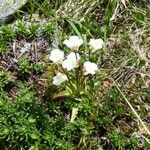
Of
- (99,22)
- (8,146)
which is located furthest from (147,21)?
(8,146)

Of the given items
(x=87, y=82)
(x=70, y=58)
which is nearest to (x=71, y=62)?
(x=70, y=58)

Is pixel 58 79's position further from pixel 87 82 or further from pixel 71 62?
pixel 87 82

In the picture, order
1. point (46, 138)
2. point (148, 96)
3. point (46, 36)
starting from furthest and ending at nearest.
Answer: point (46, 36) < point (148, 96) < point (46, 138)

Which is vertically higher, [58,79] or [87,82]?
[58,79]

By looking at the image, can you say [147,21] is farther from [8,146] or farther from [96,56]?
[8,146]

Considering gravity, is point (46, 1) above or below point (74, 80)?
above

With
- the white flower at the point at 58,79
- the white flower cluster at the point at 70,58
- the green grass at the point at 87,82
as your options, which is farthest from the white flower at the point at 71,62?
the green grass at the point at 87,82

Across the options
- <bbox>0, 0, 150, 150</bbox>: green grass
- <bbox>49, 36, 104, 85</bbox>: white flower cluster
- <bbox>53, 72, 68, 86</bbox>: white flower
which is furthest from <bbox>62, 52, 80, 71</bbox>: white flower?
<bbox>0, 0, 150, 150</bbox>: green grass

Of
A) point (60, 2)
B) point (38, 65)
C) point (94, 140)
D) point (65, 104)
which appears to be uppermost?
point (60, 2)
